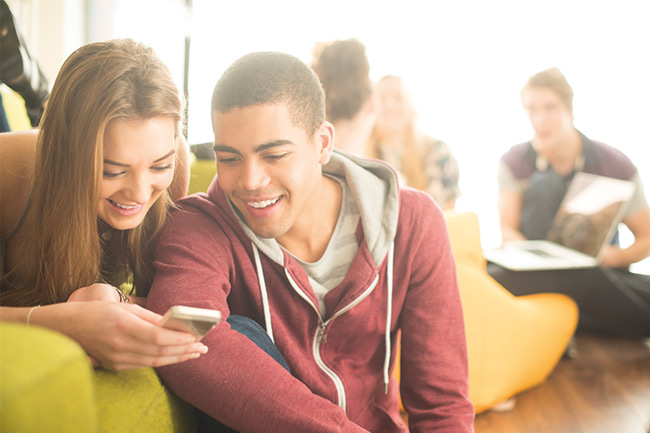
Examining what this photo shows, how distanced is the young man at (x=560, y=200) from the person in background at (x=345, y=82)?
83 centimetres

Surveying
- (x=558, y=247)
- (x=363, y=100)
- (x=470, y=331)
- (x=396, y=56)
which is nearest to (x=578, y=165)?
(x=558, y=247)

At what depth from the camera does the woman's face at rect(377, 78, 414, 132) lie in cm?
298

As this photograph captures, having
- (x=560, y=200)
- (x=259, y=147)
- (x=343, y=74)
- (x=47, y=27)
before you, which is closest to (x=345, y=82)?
(x=343, y=74)

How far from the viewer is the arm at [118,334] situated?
2.74ft

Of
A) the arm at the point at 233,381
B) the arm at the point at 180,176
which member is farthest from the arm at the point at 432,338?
the arm at the point at 180,176

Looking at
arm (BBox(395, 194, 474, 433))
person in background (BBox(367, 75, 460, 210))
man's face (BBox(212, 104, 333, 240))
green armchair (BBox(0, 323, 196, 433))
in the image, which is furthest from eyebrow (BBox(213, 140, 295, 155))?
person in background (BBox(367, 75, 460, 210))

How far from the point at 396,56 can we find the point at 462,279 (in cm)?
266

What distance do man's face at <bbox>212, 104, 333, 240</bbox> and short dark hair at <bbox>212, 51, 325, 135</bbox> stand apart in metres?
0.02

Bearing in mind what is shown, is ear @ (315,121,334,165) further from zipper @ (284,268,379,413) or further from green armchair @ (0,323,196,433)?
green armchair @ (0,323,196,433)

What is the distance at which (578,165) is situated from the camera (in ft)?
8.94

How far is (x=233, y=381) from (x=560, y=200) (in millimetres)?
2163

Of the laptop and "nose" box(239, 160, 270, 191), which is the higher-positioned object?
"nose" box(239, 160, 270, 191)

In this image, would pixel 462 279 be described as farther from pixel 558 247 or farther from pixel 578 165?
pixel 578 165

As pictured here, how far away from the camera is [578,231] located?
246 cm
